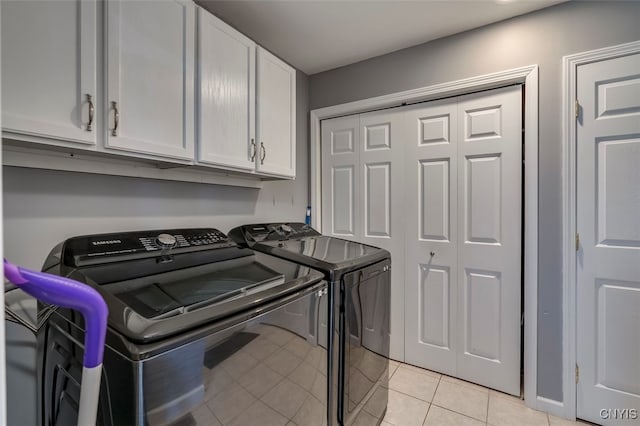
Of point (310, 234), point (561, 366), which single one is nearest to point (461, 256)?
point (561, 366)

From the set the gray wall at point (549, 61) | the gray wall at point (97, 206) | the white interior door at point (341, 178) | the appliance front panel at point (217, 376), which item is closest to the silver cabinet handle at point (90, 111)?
the gray wall at point (97, 206)

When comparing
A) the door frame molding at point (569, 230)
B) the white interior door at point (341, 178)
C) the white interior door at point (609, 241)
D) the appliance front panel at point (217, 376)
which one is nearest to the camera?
the appliance front panel at point (217, 376)

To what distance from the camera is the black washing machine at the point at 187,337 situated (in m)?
0.76

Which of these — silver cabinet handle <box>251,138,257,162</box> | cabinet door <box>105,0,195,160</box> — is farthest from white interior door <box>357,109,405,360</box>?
cabinet door <box>105,0,195,160</box>

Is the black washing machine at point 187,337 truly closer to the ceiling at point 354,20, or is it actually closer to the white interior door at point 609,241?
the ceiling at point 354,20

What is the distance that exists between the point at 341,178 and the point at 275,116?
0.94m

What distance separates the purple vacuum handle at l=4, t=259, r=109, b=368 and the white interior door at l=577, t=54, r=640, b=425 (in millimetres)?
2263

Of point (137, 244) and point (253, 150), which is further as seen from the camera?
point (253, 150)

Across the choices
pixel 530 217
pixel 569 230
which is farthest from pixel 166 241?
pixel 569 230

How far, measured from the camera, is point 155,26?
125 centimetres

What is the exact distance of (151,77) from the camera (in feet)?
4.08

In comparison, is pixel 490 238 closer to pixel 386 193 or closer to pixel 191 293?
pixel 386 193

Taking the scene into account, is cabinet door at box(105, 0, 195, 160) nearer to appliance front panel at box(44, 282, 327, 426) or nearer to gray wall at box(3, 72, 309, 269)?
gray wall at box(3, 72, 309, 269)

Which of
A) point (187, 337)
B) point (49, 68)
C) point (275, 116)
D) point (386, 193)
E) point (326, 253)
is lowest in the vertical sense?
point (187, 337)
